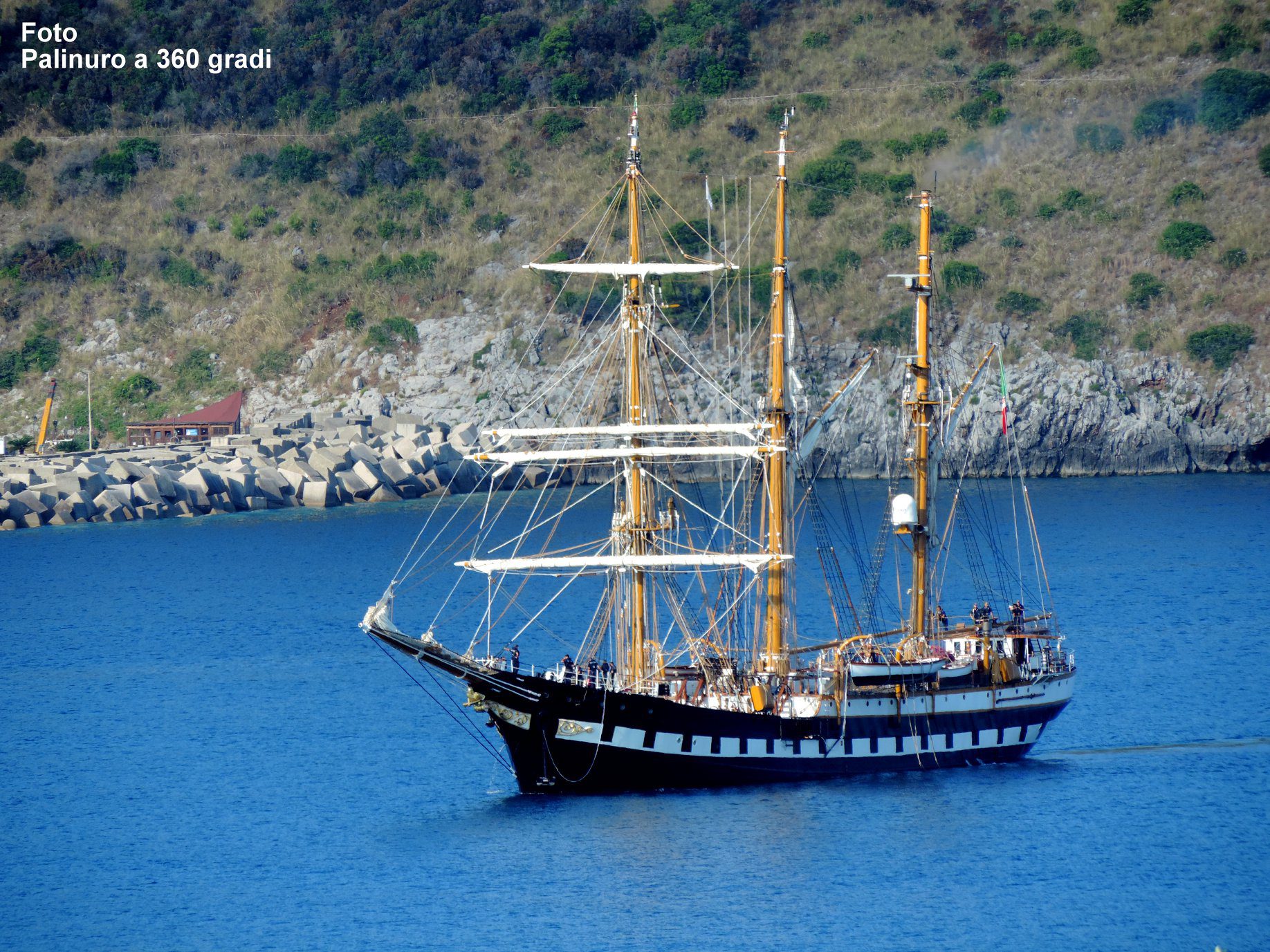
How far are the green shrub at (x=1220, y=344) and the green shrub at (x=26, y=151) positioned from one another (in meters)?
111

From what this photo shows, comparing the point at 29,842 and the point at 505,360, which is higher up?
the point at 505,360

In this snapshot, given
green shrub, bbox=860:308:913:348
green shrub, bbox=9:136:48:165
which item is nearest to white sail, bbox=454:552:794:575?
green shrub, bbox=860:308:913:348

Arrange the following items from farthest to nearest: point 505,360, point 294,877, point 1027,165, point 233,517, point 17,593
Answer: point 1027,165 < point 505,360 < point 233,517 < point 17,593 < point 294,877

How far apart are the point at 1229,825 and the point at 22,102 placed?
544 ft

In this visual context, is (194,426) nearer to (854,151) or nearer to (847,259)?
(847,259)

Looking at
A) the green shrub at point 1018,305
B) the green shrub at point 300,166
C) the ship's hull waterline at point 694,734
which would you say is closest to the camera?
the ship's hull waterline at point 694,734

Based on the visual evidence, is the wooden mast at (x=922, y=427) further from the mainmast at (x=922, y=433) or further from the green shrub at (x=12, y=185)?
the green shrub at (x=12, y=185)

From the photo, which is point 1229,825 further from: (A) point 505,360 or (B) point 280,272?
(B) point 280,272

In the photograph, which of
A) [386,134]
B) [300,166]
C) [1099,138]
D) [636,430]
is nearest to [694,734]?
[636,430]

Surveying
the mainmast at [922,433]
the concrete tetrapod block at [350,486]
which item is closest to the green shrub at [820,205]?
the concrete tetrapod block at [350,486]

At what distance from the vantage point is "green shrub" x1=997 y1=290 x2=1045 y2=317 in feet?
493

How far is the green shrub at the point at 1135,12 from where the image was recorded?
176750 millimetres

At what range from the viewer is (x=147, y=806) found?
194 feet

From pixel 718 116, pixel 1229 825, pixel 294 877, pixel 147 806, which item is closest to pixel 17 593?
pixel 147 806
